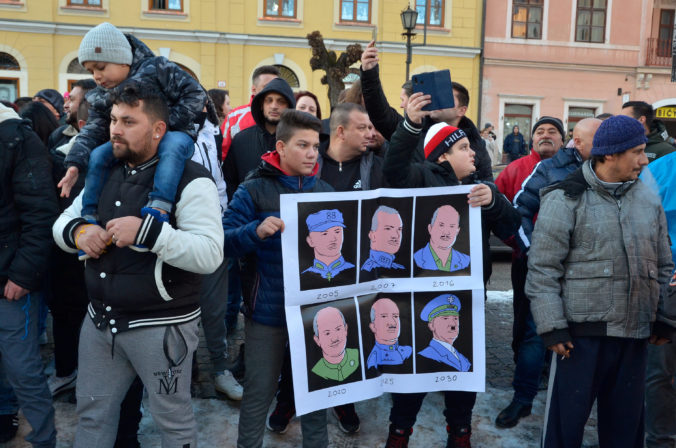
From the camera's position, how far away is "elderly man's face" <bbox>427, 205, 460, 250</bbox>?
311cm

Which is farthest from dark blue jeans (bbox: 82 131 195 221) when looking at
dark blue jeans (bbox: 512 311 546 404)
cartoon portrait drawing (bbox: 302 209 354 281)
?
dark blue jeans (bbox: 512 311 546 404)

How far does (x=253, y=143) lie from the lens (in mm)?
4180

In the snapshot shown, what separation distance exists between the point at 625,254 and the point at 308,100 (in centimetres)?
299

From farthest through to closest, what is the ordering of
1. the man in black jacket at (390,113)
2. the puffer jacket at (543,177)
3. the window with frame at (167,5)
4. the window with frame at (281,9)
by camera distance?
the window with frame at (281,9)
the window with frame at (167,5)
the puffer jacket at (543,177)
the man in black jacket at (390,113)

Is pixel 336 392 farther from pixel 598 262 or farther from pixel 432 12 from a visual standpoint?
pixel 432 12

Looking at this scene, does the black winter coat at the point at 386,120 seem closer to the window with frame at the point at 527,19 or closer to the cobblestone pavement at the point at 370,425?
the cobblestone pavement at the point at 370,425

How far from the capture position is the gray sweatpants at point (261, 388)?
290 centimetres

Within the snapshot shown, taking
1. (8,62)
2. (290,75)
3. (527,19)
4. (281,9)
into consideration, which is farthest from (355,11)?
(8,62)

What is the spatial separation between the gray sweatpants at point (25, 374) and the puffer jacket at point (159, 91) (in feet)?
2.90

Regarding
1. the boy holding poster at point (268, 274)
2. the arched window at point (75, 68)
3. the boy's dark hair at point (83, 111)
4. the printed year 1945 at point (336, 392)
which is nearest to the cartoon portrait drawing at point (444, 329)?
the printed year 1945 at point (336, 392)

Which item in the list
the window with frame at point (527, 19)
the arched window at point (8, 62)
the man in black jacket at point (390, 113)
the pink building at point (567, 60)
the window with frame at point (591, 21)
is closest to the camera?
the man in black jacket at point (390, 113)

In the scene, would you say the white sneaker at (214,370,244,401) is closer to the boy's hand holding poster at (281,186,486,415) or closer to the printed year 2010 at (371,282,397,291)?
the boy's hand holding poster at (281,186,486,415)

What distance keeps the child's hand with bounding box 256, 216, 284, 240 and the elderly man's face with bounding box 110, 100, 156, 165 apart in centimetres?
65

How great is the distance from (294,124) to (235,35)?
19.4m
